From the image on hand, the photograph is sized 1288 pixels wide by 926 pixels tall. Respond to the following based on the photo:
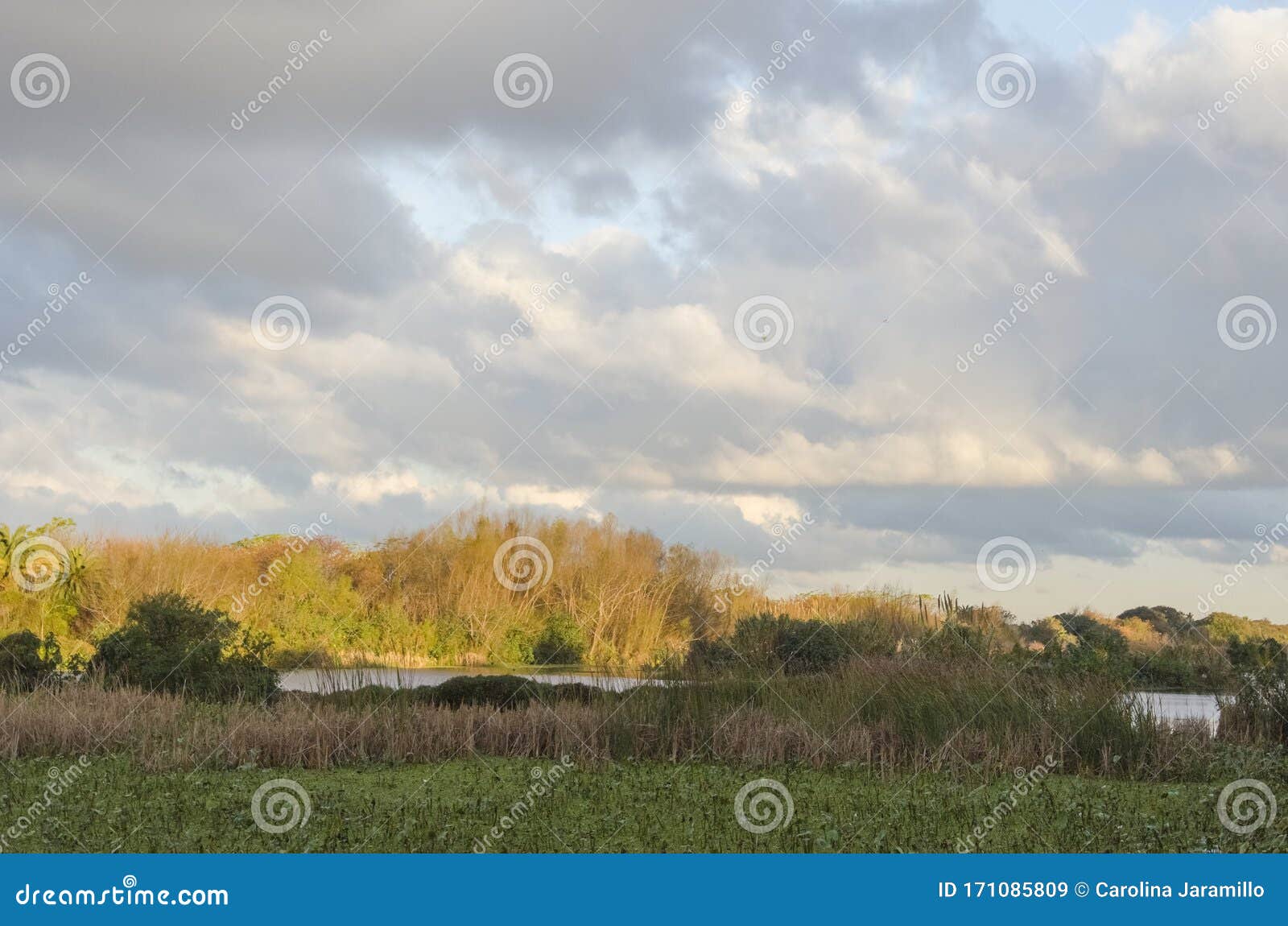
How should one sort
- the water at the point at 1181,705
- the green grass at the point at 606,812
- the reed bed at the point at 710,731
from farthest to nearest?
the water at the point at 1181,705 → the reed bed at the point at 710,731 → the green grass at the point at 606,812

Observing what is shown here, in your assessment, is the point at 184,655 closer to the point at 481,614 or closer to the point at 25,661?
the point at 25,661

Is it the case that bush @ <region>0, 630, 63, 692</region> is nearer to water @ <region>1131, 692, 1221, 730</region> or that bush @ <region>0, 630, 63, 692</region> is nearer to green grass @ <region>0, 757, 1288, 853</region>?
green grass @ <region>0, 757, 1288, 853</region>

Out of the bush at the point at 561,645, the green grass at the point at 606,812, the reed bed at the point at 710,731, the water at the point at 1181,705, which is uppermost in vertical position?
the bush at the point at 561,645

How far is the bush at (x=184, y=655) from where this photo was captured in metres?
14.7

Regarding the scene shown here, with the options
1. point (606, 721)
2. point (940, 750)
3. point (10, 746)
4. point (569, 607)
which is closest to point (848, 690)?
point (940, 750)

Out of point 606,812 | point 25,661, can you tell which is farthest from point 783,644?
point 25,661

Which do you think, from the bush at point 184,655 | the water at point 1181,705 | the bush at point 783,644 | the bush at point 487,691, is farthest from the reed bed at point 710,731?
the bush at point 783,644

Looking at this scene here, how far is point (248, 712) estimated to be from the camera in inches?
468

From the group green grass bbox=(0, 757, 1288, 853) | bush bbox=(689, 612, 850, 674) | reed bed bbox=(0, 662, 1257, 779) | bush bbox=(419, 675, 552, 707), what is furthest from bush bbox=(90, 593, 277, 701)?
bush bbox=(689, 612, 850, 674)

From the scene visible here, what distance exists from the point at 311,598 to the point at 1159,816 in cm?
2036

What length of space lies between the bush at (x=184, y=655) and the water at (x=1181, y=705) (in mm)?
10299

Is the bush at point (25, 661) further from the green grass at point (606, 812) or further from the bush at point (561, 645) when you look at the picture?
the bush at point (561, 645)

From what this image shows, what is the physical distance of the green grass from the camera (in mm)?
6891

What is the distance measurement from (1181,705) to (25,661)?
1691cm
